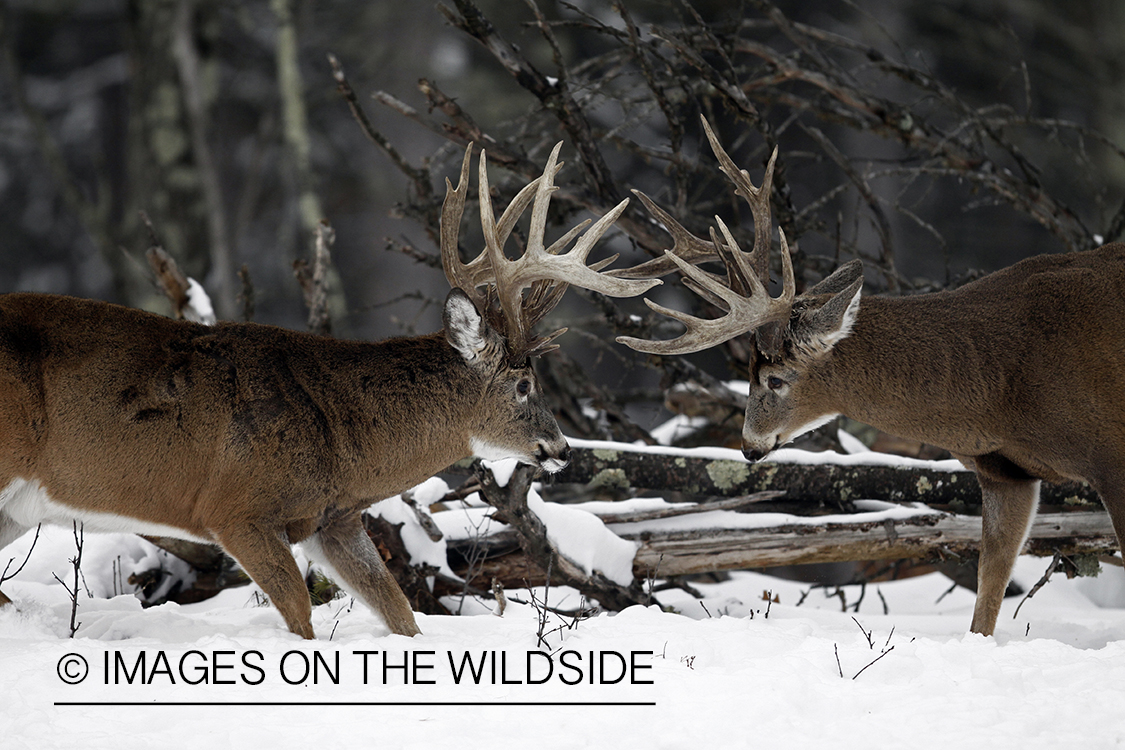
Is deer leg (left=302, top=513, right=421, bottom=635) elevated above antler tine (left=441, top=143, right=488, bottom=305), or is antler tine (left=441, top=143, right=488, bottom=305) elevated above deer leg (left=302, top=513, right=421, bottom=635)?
antler tine (left=441, top=143, right=488, bottom=305)

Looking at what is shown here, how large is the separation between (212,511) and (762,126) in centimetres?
409

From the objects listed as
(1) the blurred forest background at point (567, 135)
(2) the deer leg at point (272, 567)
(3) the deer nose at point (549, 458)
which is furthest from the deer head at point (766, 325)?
(2) the deer leg at point (272, 567)

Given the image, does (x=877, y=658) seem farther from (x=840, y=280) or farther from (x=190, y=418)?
(x=190, y=418)

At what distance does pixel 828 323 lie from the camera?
5027 mm

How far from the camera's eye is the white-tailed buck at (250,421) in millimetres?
4188

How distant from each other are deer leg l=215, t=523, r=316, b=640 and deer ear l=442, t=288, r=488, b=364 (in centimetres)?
109

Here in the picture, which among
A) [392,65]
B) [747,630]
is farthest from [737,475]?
[392,65]

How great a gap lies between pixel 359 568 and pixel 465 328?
109 centimetres

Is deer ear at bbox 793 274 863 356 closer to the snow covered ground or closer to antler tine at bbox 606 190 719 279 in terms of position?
antler tine at bbox 606 190 719 279

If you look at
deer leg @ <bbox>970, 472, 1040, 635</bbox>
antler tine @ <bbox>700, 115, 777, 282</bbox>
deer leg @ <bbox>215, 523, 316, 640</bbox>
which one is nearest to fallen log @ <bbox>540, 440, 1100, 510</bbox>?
deer leg @ <bbox>970, 472, 1040, 635</bbox>

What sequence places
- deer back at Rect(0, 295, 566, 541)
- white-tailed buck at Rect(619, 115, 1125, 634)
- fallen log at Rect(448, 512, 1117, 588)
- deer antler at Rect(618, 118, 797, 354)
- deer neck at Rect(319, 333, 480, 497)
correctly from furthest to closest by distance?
1. fallen log at Rect(448, 512, 1117, 588)
2. deer antler at Rect(618, 118, 797, 354)
3. white-tailed buck at Rect(619, 115, 1125, 634)
4. deer neck at Rect(319, 333, 480, 497)
5. deer back at Rect(0, 295, 566, 541)

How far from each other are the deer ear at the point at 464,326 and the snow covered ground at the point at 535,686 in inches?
45.8

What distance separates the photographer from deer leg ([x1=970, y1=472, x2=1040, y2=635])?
5.14m

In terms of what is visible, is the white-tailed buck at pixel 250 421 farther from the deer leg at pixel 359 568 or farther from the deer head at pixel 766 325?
the deer head at pixel 766 325
